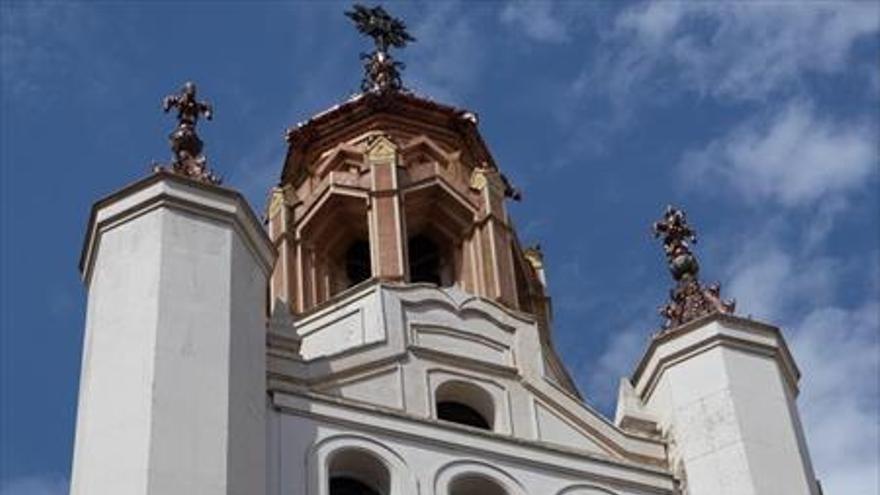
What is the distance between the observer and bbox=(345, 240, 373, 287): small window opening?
31125 millimetres

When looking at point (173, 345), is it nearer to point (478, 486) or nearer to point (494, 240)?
point (478, 486)

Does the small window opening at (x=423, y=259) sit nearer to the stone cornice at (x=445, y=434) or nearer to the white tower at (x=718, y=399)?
the white tower at (x=718, y=399)

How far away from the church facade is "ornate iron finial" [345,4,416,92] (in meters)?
2.78

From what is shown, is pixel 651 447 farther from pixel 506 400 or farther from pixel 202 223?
pixel 202 223

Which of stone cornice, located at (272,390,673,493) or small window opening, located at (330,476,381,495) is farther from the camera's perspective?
stone cornice, located at (272,390,673,493)

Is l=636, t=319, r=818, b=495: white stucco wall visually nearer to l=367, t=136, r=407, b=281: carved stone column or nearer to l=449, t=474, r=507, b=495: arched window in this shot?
l=449, t=474, r=507, b=495: arched window

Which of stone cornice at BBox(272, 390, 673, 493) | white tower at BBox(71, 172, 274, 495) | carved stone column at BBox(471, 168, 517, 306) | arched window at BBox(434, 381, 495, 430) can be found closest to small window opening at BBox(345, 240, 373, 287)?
carved stone column at BBox(471, 168, 517, 306)

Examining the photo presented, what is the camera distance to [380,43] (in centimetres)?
3553

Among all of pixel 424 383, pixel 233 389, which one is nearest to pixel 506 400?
pixel 424 383

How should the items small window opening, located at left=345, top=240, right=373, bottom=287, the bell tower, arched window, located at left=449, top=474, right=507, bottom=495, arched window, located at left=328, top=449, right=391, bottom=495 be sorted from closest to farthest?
1. arched window, located at left=328, top=449, right=391, bottom=495
2. arched window, located at left=449, top=474, right=507, bottom=495
3. the bell tower
4. small window opening, located at left=345, top=240, right=373, bottom=287

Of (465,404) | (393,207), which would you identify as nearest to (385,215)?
(393,207)

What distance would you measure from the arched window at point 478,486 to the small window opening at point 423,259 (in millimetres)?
7217

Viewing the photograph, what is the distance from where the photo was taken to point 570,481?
24.6 meters

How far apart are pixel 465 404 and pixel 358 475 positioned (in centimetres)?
289
